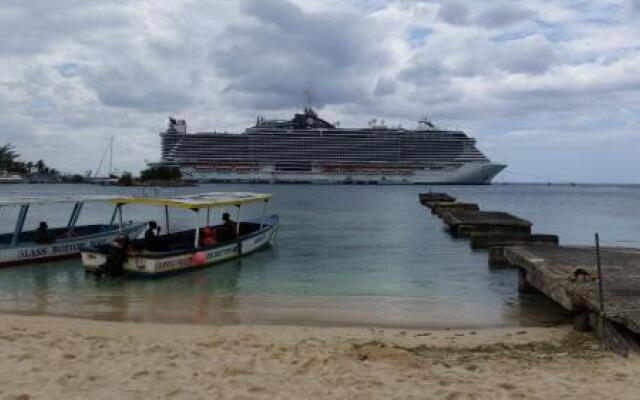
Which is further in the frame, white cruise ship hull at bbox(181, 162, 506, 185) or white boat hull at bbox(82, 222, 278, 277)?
white cruise ship hull at bbox(181, 162, 506, 185)

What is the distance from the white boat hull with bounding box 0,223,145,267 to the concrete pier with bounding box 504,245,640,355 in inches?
431

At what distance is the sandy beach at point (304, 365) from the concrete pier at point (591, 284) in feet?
1.10

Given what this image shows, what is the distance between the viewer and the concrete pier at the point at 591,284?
775 cm

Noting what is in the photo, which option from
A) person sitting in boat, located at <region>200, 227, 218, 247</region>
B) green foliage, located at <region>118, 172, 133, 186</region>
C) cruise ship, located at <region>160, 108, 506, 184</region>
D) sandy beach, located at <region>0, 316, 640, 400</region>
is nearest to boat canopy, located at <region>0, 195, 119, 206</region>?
person sitting in boat, located at <region>200, 227, 218, 247</region>

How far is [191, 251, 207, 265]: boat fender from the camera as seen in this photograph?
16172 mm

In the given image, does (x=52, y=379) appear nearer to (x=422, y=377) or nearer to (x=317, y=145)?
(x=422, y=377)

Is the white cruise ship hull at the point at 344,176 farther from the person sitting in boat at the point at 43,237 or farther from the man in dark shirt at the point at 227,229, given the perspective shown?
the person sitting in boat at the point at 43,237

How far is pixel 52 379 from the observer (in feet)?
20.5

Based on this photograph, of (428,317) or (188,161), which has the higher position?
(188,161)

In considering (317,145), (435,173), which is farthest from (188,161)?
(435,173)

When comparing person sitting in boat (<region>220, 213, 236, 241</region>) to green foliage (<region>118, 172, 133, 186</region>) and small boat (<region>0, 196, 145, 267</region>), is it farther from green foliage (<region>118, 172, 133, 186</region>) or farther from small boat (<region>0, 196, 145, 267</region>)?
green foliage (<region>118, 172, 133, 186</region>)

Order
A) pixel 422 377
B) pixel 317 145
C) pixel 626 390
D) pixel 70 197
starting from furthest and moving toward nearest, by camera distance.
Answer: pixel 317 145 → pixel 70 197 → pixel 422 377 → pixel 626 390

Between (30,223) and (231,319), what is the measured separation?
29.7 meters

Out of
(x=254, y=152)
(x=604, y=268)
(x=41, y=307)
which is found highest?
(x=254, y=152)
